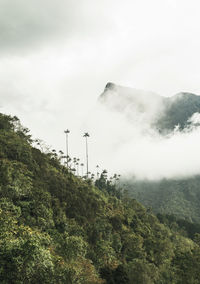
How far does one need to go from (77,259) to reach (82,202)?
40263 millimetres

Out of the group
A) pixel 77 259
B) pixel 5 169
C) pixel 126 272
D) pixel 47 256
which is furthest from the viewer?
pixel 5 169

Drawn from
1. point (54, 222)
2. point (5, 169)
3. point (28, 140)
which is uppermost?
point (28, 140)

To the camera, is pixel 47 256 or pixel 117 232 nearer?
pixel 47 256

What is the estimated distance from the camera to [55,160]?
346ft

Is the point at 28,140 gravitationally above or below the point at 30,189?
above

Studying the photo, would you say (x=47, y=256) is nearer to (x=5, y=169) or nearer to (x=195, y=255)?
(x=195, y=255)

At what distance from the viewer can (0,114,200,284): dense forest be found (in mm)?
23592

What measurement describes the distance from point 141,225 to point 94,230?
101ft

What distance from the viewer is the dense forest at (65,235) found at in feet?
77.4

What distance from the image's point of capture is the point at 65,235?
56.6 m

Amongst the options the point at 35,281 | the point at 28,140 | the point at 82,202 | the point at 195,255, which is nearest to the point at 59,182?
the point at 82,202

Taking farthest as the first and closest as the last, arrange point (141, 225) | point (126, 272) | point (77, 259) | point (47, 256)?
1. point (141, 225)
2. point (126, 272)
3. point (77, 259)
4. point (47, 256)

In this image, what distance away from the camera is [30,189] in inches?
2618

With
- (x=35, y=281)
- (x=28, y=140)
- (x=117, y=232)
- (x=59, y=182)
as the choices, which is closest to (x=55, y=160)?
(x=28, y=140)
